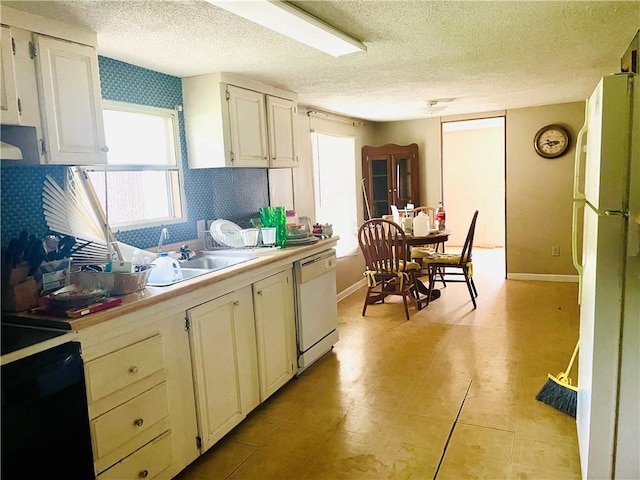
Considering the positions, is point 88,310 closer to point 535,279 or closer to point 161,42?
point 161,42

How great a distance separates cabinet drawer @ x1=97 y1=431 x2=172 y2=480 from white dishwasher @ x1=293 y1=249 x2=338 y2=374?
130cm

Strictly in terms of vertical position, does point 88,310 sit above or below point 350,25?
below

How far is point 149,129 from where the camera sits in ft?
9.68

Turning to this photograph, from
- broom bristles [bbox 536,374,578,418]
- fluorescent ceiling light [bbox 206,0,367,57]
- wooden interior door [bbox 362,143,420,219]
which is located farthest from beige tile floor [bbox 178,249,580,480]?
wooden interior door [bbox 362,143,420,219]

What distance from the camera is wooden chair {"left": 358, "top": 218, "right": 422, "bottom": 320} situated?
14.7 feet

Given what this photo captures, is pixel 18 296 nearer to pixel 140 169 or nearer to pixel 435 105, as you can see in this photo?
pixel 140 169

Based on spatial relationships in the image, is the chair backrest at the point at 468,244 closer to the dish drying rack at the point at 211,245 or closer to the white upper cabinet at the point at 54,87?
the dish drying rack at the point at 211,245

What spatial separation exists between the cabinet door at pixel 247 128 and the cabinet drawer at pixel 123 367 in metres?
1.49

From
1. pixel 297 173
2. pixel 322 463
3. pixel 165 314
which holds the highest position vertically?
pixel 297 173

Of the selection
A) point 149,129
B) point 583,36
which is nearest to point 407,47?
point 583,36

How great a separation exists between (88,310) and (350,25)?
1740 millimetres

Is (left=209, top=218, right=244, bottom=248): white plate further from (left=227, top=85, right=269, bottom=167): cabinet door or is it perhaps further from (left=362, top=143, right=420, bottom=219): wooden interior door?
(left=362, top=143, right=420, bottom=219): wooden interior door

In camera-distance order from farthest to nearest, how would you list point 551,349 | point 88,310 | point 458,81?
point 458,81 → point 551,349 → point 88,310

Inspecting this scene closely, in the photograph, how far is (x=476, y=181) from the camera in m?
8.38
